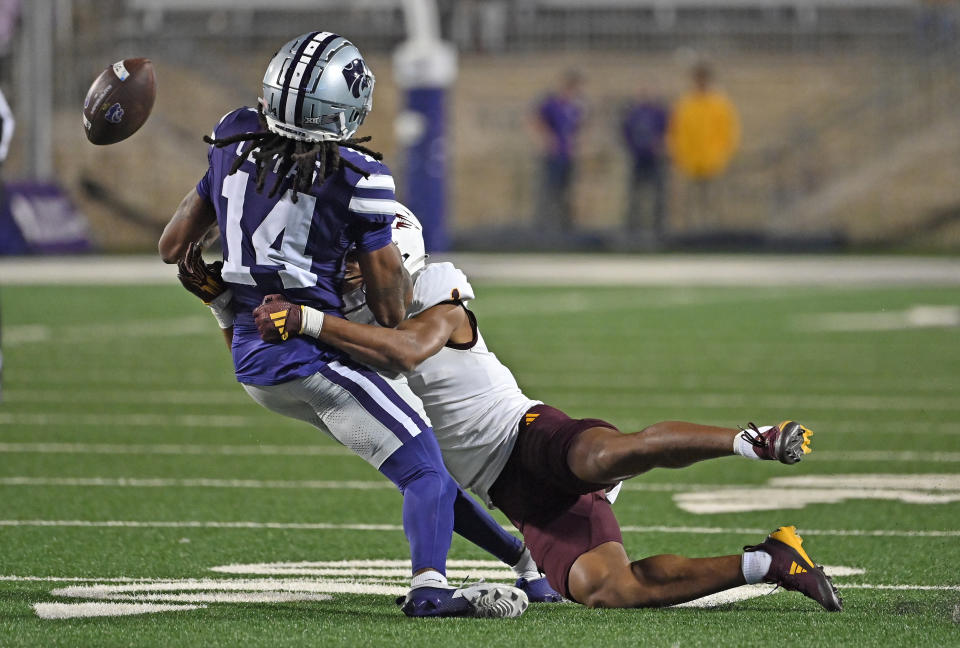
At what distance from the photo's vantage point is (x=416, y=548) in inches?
193

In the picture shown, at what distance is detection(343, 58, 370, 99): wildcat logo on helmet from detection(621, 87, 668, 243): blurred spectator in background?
59.0 feet

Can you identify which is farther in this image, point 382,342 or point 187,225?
point 187,225

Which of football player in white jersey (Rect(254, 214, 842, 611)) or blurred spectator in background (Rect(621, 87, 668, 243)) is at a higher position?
football player in white jersey (Rect(254, 214, 842, 611))

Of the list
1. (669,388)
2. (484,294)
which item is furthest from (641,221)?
(669,388)

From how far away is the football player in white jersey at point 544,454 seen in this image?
4.80 metres

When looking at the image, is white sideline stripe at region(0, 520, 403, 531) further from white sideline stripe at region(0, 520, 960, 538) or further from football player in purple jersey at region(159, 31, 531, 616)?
football player in purple jersey at region(159, 31, 531, 616)

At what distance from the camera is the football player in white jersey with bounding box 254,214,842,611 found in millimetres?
4797

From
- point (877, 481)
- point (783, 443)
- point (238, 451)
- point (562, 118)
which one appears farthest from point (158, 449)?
point (562, 118)

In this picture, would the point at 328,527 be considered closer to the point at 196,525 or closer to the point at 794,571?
the point at 196,525

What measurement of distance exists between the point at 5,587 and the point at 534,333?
880 centimetres

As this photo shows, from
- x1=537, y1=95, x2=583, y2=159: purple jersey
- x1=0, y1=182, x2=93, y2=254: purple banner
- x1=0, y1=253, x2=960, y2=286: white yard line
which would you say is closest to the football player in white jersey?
x1=0, y1=253, x2=960, y2=286: white yard line

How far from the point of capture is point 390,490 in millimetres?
7625

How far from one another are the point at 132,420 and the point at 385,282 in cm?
487

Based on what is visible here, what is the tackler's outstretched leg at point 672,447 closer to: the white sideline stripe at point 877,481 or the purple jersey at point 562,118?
the white sideline stripe at point 877,481
